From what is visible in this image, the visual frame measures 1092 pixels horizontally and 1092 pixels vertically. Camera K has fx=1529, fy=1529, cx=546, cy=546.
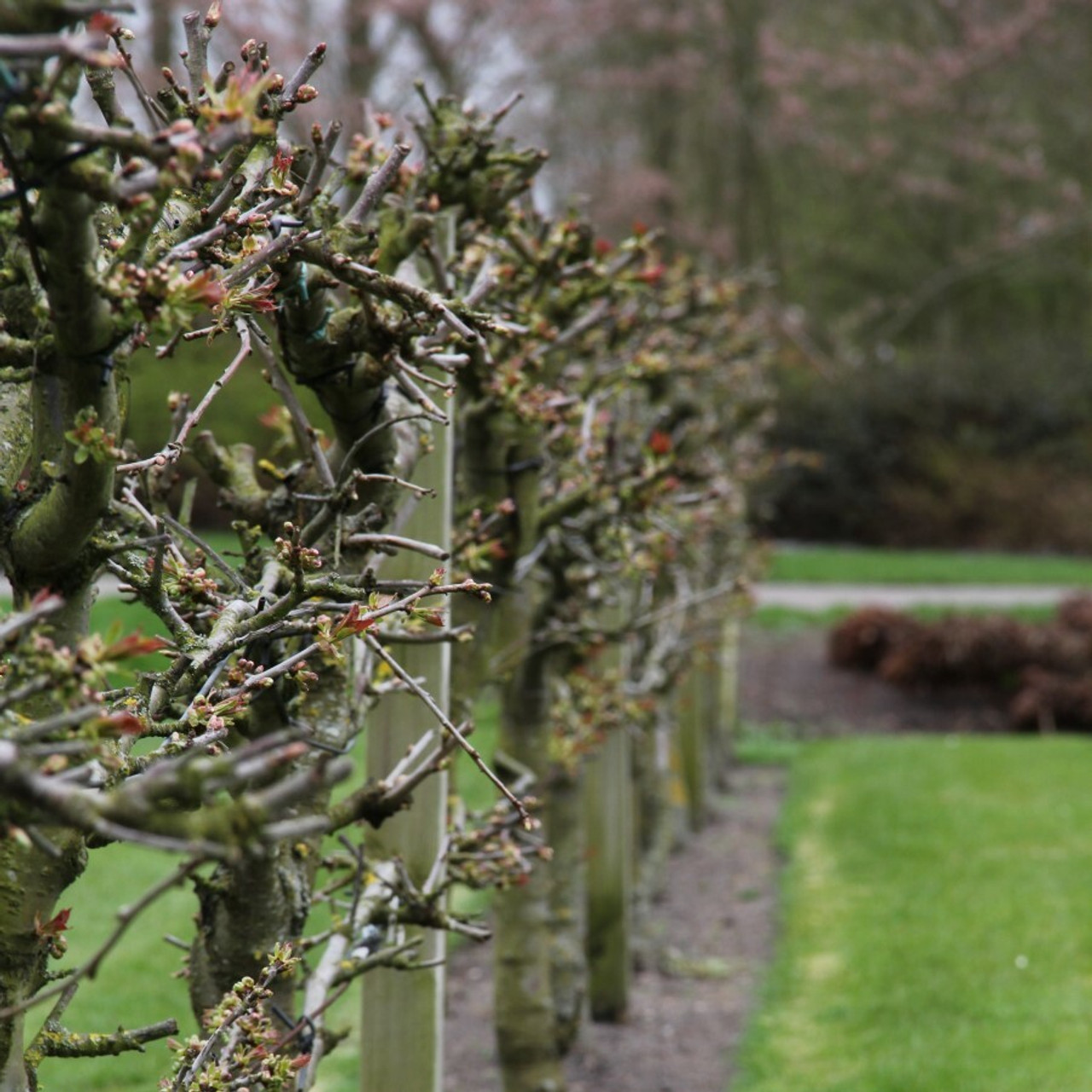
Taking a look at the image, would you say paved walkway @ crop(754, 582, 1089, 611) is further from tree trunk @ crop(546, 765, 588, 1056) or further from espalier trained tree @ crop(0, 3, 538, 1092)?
espalier trained tree @ crop(0, 3, 538, 1092)

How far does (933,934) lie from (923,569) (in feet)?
43.3

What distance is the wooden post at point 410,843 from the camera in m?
3.81

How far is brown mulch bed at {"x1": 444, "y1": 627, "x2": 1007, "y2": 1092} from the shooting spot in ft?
19.7

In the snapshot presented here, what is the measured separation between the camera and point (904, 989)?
20.9 ft

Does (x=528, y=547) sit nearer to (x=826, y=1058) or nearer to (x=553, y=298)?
(x=553, y=298)

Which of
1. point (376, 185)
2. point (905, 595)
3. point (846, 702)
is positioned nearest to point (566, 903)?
point (376, 185)

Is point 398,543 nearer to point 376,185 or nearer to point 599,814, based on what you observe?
point 376,185

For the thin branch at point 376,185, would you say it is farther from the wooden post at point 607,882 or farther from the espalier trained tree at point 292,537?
the wooden post at point 607,882

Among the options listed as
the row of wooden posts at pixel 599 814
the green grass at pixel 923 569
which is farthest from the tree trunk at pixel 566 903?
the green grass at pixel 923 569

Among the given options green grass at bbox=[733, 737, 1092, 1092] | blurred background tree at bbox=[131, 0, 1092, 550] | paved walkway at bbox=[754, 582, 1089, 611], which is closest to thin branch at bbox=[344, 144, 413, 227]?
green grass at bbox=[733, 737, 1092, 1092]

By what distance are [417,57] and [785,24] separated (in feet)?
30.6

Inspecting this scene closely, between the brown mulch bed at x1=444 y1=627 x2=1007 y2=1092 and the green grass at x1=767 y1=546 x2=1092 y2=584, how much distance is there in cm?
711

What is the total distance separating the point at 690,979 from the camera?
24.0ft

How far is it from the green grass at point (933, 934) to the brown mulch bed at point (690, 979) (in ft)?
0.59
